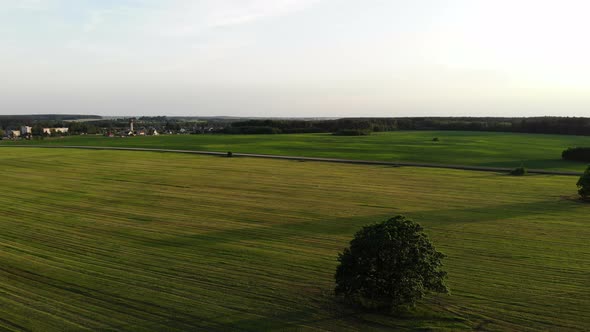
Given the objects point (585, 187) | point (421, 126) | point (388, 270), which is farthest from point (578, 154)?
point (421, 126)

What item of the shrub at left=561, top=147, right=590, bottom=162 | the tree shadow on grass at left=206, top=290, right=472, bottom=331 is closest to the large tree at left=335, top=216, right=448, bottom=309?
the tree shadow on grass at left=206, top=290, right=472, bottom=331

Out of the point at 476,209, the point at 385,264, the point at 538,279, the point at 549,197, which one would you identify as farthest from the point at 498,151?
the point at 385,264

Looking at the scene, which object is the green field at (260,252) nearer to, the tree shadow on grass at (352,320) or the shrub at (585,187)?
the tree shadow on grass at (352,320)

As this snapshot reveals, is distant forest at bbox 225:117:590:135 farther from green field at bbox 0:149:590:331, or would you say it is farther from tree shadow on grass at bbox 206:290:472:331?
tree shadow on grass at bbox 206:290:472:331

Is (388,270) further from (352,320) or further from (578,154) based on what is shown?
(578,154)

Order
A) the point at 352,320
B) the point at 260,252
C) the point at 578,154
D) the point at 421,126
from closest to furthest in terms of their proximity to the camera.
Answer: the point at 352,320
the point at 260,252
the point at 578,154
the point at 421,126

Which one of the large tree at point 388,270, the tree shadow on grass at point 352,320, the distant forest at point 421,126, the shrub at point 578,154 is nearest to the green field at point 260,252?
the tree shadow on grass at point 352,320
